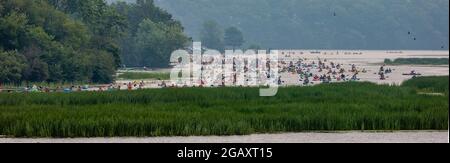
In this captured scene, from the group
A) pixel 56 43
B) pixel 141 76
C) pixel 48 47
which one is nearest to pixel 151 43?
pixel 141 76

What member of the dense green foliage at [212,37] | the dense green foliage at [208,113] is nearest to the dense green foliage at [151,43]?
the dense green foliage at [212,37]

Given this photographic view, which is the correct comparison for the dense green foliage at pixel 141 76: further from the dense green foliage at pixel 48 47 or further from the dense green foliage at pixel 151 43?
the dense green foliage at pixel 151 43

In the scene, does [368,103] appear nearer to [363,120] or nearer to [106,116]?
[363,120]

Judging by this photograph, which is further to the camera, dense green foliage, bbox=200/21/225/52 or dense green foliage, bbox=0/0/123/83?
dense green foliage, bbox=200/21/225/52

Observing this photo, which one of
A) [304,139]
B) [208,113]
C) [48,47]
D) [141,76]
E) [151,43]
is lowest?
[304,139]

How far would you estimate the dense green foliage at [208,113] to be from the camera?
3231cm

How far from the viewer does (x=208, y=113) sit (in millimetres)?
35625

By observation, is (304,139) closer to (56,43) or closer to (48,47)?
(48,47)

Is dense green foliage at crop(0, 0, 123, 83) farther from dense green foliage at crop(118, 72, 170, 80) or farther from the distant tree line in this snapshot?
dense green foliage at crop(118, 72, 170, 80)

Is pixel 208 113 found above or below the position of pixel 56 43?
below

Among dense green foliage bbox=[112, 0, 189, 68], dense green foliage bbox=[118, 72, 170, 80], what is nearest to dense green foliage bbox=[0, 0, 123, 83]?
dense green foliage bbox=[118, 72, 170, 80]

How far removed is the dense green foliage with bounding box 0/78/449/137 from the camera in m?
32.3
